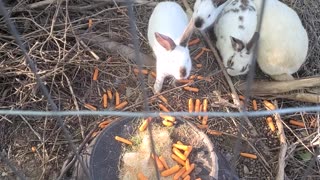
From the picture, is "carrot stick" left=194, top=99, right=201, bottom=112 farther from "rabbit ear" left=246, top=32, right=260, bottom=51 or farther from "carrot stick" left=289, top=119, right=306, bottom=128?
"carrot stick" left=289, top=119, right=306, bottom=128

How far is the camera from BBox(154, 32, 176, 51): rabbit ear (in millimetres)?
1974

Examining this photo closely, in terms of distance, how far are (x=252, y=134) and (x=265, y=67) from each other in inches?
13.7

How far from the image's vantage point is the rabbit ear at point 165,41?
6.48 ft

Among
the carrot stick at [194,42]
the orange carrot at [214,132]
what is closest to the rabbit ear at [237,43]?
the carrot stick at [194,42]

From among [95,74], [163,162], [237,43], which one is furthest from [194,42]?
[163,162]

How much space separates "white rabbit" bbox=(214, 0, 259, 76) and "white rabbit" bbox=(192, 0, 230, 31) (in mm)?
49

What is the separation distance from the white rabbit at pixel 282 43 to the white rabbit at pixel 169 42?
15.3 inches

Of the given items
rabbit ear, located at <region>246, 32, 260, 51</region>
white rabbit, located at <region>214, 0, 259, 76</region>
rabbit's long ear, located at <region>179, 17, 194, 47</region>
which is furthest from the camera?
white rabbit, located at <region>214, 0, 259, 76</region>

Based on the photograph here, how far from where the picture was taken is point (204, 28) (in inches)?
89.5

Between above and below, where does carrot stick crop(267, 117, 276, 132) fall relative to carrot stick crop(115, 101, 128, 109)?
below

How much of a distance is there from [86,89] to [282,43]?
3.05 ft

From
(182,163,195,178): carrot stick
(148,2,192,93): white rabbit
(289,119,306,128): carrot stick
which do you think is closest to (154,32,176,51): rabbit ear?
(148,2,192,93): white rabbit

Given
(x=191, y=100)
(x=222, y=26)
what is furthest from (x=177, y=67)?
(x=222, y=26)

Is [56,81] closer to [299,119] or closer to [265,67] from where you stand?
[265,67]
